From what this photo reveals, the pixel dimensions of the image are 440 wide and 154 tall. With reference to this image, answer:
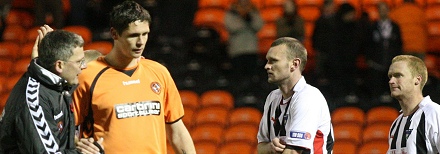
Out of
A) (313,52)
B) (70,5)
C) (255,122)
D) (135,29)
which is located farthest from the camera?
(70,5)

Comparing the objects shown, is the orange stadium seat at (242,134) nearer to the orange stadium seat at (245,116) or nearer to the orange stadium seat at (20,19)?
the orange stadium seat at (245,116)

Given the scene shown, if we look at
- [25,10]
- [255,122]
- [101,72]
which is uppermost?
[25,10]

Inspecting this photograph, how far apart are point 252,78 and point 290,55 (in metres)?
6.37

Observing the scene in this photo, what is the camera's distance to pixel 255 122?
11.4 meters

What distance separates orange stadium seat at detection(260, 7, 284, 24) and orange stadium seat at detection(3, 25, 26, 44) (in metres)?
4.02

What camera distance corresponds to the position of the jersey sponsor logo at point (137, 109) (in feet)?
18.2

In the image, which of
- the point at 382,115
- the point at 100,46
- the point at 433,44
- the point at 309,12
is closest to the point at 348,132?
the point at 382,115

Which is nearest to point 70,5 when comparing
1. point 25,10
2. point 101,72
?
point 25,10

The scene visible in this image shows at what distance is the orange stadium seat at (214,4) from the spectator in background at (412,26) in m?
2.81

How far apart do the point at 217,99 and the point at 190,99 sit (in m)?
0.40

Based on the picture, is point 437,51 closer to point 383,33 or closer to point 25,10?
point 383,33

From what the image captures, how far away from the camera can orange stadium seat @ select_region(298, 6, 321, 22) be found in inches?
521

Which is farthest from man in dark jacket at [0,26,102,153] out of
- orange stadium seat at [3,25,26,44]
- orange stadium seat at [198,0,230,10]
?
orange stadium seat at [3,25,26,44]

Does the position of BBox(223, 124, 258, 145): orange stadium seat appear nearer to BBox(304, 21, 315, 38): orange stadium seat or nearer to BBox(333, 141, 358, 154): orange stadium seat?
BBox(333, 141, 358, 154): orange stadium seat
